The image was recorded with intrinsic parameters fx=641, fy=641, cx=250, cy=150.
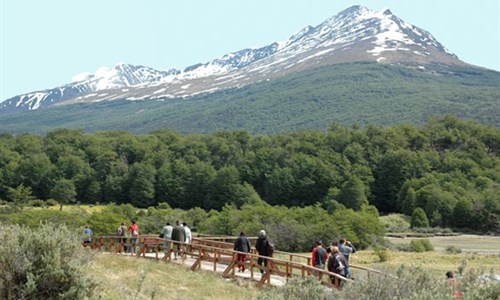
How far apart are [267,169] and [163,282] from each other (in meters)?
83.5

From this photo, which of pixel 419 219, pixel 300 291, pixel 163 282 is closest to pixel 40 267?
pixel 300 291

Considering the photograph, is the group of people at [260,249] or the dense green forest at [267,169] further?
the dense green forest at [267,169]

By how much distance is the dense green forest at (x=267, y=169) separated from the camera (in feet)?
307

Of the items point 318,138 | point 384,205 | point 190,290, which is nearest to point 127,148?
point 318,138

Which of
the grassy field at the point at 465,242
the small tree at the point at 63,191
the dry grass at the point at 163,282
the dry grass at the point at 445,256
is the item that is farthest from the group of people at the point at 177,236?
the small tree at the point at 63,191

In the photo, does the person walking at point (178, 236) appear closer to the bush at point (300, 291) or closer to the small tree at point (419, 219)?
the bush at point (300, 291)

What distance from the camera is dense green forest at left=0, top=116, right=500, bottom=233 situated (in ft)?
307

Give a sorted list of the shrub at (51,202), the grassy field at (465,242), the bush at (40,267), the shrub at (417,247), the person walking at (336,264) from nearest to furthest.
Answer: the bush at (40,267) < the person walking at (336,264) < the shrub at (417,247) < the grassy field at (465,242) < the shrub at (51,202)

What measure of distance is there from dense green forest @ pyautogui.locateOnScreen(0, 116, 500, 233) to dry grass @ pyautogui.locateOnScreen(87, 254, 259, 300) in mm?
60705

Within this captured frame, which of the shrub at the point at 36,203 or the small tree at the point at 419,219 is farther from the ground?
the shrub at the point at 36,203

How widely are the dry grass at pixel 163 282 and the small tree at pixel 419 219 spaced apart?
178ft

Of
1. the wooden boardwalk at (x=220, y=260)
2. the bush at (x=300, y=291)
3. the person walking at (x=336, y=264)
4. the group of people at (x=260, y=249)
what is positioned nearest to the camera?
the bush at (x=300, y=291)

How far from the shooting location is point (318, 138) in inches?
4459

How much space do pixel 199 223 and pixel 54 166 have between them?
1700 inches
